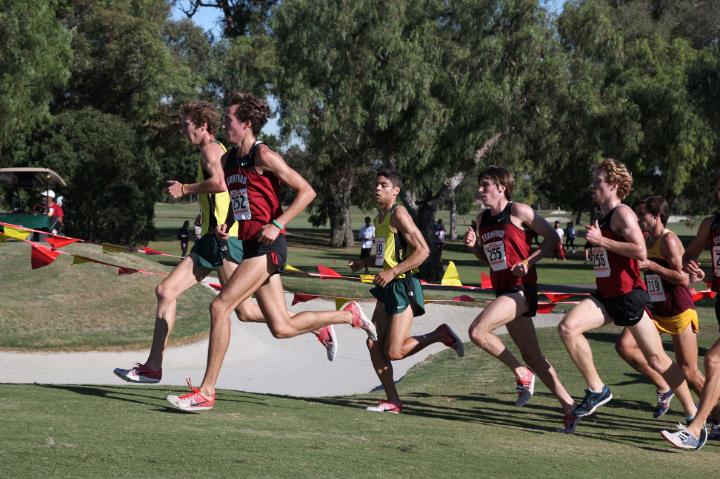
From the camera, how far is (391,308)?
28.1 ft

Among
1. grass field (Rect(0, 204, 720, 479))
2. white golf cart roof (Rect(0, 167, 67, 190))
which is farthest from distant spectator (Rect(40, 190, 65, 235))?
grass field (Rect(0, 204, 720, 479))

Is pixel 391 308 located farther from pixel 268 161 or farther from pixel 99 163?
pixel 99 163

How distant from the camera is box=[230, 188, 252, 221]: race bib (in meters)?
7.26

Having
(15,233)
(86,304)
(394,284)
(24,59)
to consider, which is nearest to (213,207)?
(394,284)

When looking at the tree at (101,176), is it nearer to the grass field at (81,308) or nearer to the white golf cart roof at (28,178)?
the white golf cart roof at (28,178)

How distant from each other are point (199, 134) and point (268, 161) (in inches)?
43.0

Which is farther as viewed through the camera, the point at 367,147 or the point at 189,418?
the point at 367,147

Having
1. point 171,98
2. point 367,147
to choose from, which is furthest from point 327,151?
point 171,98

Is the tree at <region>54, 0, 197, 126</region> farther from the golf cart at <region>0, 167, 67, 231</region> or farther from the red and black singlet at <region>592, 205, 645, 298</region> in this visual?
the red and black singlet at <region>592, 205, 645, 298</region>

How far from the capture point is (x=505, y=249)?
8.06 meters

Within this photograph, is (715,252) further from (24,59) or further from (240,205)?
(24,59)

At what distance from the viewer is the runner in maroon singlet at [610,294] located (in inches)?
300

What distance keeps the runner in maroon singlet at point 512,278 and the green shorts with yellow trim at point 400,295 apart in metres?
0.64

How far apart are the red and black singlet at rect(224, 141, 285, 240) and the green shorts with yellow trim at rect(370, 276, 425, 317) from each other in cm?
158
